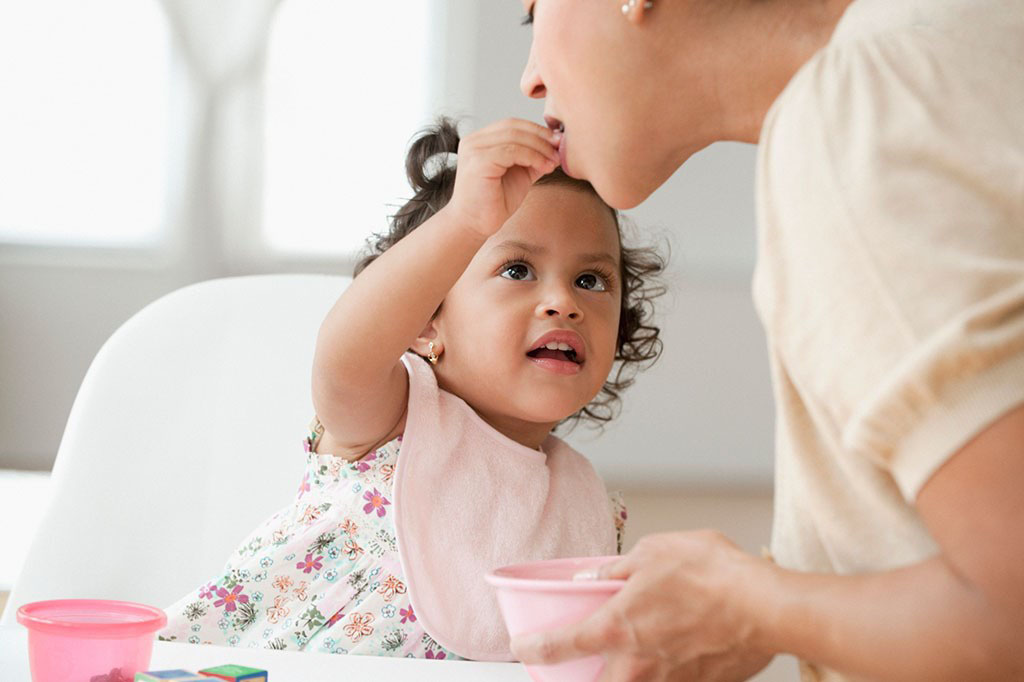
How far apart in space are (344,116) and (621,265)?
50 cm

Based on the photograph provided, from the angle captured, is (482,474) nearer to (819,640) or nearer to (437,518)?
(437,518)

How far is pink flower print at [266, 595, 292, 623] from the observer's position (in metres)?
1.25

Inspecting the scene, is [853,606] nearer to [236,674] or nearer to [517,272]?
[236,674]

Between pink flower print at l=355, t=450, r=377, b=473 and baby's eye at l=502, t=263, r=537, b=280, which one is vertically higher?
baby's eye at l=502, t=263, r=537, b=280

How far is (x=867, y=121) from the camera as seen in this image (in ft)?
1.83

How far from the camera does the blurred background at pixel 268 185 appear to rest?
167 cm

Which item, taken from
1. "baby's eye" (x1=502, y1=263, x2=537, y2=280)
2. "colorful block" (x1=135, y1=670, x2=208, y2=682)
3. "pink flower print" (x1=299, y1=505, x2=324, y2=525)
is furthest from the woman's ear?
"colorful block" (x1=135, y1=670, x2=208, y2=682)

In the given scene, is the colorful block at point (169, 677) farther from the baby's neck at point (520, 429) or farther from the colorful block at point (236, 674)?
the baby's neck at point (520, 429)

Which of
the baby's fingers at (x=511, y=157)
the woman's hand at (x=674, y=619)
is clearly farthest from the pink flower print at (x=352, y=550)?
the woman's hand at (x=674, y=619)

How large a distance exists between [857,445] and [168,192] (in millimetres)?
1354

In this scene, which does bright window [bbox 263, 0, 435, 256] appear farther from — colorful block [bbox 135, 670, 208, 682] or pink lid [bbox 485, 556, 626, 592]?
colorful block [bbox 135, 670, 208, 682]

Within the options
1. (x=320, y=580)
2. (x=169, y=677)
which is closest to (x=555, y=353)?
(x=320, y=580)

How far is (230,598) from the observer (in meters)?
1.25

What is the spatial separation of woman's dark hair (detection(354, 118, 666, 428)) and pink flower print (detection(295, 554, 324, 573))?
403mm
